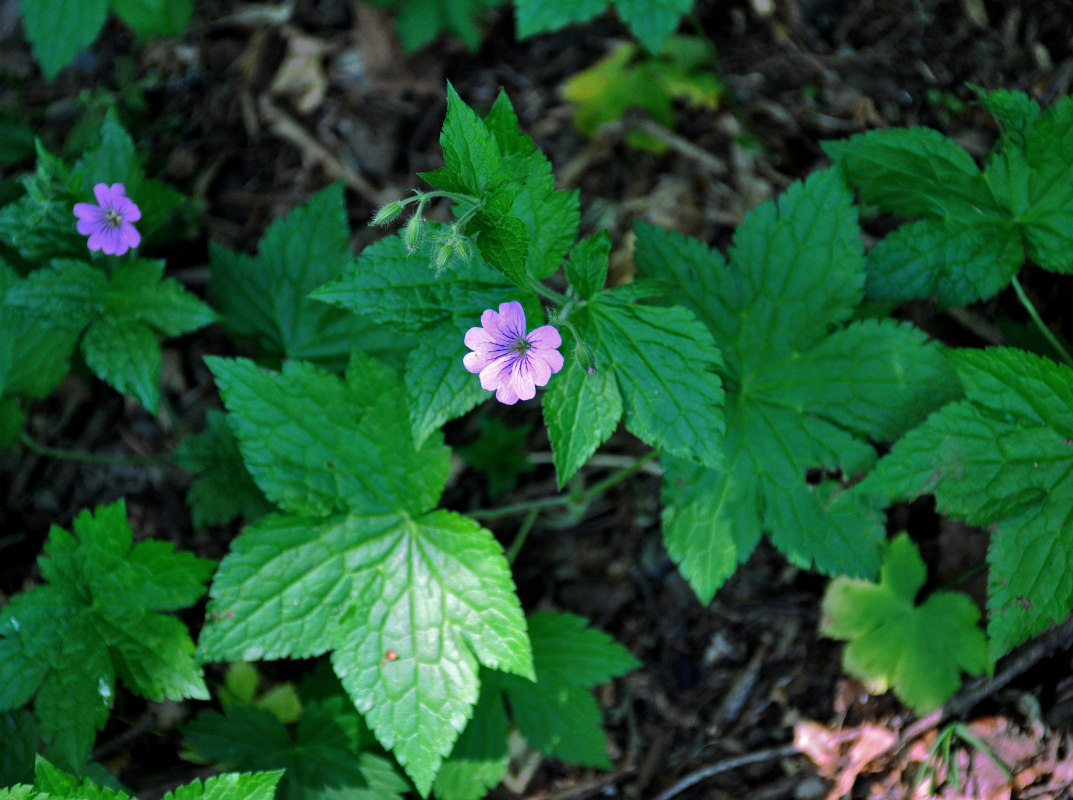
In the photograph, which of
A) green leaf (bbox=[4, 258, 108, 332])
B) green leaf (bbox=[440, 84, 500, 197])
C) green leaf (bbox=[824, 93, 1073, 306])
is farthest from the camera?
green leaf (bbox=[4, 258, 108, 332])

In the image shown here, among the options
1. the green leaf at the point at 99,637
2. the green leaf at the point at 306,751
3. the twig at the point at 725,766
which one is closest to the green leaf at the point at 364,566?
the green leaf at the point at 99,637

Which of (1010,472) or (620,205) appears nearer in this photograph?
(1010,472)

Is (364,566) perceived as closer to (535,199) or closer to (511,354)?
(511,354)

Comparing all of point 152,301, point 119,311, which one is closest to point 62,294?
point 119,311

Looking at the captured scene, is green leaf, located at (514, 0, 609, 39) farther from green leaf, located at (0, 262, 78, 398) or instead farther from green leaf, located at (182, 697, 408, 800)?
green leaf, located at (182, 697, 408, 800)

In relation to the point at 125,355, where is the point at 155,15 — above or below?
above

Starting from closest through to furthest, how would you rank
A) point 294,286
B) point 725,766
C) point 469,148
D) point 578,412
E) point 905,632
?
point 469,148 → point 578,412 → point 905,632 → point 725,766 → point 294,286

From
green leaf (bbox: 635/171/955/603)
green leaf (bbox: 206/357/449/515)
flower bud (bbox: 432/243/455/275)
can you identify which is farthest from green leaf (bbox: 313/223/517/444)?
green leaf (bbox: 635/171/955/603)

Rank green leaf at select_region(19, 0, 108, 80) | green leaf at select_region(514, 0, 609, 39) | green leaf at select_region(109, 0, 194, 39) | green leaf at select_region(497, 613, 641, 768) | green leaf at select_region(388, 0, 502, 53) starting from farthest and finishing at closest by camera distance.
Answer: green leaf at select_region(388, 0, 502, 53) → green leaf at select_region(109, 0, 194, 39) → green leaf at select_region(19, 0, 108, 80) → green leaf at select_region(514, 0, 609, 39) → green leaf at select_region(497, 613, 641, 768)
